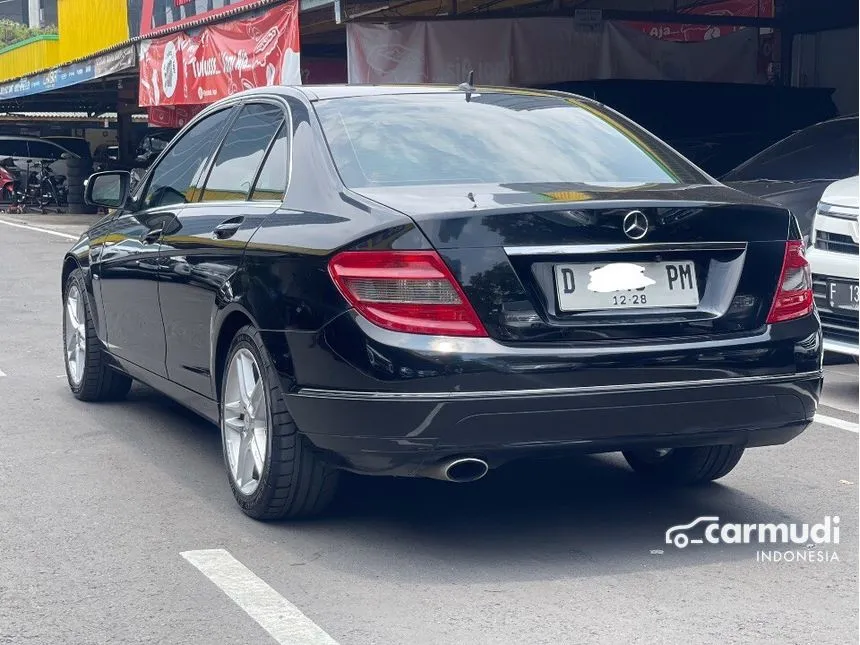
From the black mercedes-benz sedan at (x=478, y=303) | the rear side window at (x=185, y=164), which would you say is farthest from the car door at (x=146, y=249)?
the black mercedes-benz sedan at (x=478, y=303)

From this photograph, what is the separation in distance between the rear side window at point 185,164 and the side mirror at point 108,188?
68cm

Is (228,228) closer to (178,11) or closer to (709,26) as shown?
(709,26)

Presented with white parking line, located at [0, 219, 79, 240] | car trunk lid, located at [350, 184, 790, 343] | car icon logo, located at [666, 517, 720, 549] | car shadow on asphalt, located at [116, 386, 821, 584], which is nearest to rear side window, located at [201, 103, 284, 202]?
car trunk lid, located at [350, 184, 790, 343]

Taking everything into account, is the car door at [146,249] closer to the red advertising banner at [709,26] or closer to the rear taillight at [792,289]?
the rear taillight at [792,289]

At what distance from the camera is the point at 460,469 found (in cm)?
443

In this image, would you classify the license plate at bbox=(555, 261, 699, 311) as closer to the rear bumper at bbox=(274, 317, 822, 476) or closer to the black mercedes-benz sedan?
the black mercedes-benz sedan

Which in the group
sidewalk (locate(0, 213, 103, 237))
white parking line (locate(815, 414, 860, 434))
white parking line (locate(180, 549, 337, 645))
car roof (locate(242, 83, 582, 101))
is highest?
car roof (locate(242, 83, 582, 101))

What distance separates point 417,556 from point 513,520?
54 centimetres

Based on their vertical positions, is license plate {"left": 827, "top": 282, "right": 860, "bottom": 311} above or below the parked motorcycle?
above

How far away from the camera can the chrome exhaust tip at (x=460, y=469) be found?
438 cm

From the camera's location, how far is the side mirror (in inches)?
290

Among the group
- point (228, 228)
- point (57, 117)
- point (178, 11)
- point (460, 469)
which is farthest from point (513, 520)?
point (57, 117)

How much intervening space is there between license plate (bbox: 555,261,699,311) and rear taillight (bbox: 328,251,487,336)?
307 millimetres

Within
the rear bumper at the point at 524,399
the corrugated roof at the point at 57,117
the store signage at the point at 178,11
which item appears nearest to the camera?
the rear bumper at the point at 524,399
